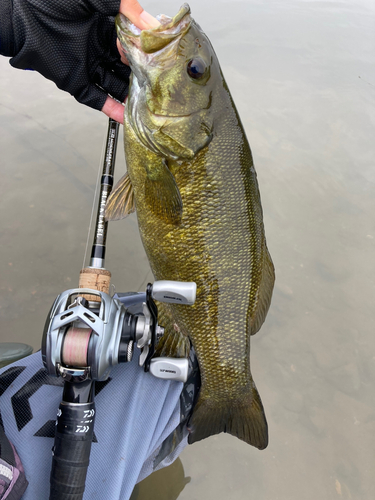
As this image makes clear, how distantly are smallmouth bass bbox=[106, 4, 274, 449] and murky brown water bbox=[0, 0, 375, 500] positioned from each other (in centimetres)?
57

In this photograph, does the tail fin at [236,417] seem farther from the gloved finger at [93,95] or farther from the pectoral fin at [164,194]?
the gloved finger at [93,95]

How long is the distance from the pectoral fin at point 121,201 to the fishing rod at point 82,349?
0.42m

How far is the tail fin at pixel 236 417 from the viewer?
4.16 ft

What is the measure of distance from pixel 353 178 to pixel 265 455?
2126mm

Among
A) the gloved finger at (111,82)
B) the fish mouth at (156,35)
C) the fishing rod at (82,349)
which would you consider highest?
the fish mouth at (156,35)

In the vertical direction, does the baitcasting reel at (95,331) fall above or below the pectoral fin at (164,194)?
below

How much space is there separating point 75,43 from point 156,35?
53 cm

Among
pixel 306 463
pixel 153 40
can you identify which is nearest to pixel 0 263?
pixel 153 40

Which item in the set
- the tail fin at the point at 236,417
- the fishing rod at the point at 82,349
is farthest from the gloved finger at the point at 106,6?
the tail fin at the point at 236,417

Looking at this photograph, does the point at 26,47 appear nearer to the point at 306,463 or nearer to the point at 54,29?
the point at 54,29

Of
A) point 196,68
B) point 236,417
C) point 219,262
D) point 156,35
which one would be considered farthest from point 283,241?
point 156,35

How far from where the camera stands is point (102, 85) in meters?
1.58

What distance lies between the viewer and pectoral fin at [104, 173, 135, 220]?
136 centimetres

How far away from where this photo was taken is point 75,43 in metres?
1.39
